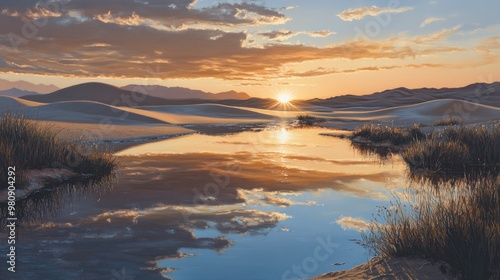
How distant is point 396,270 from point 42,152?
28.9 ft

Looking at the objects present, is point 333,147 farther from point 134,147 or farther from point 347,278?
point 347,278

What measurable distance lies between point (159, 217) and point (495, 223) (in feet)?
15.4

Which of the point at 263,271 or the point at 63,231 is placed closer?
the point at 263,271

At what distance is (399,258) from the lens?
5047 mm

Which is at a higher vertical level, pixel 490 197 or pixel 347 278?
pixel 490 197

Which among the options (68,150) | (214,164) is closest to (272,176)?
(214,164)

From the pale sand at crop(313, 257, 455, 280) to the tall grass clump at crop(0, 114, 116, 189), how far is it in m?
7.34

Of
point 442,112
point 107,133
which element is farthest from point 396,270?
point 442,112

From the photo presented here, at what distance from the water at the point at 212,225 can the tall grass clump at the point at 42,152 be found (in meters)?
0.69

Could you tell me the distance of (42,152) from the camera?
432 inches

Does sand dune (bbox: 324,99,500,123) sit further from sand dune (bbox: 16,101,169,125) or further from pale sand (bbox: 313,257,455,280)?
pale sand (bbox: 313,257,455,280)

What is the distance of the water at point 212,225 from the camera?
524 cm

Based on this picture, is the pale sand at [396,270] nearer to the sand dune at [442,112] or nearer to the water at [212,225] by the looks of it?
the water at [212,225]

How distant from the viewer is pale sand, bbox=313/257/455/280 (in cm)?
450
